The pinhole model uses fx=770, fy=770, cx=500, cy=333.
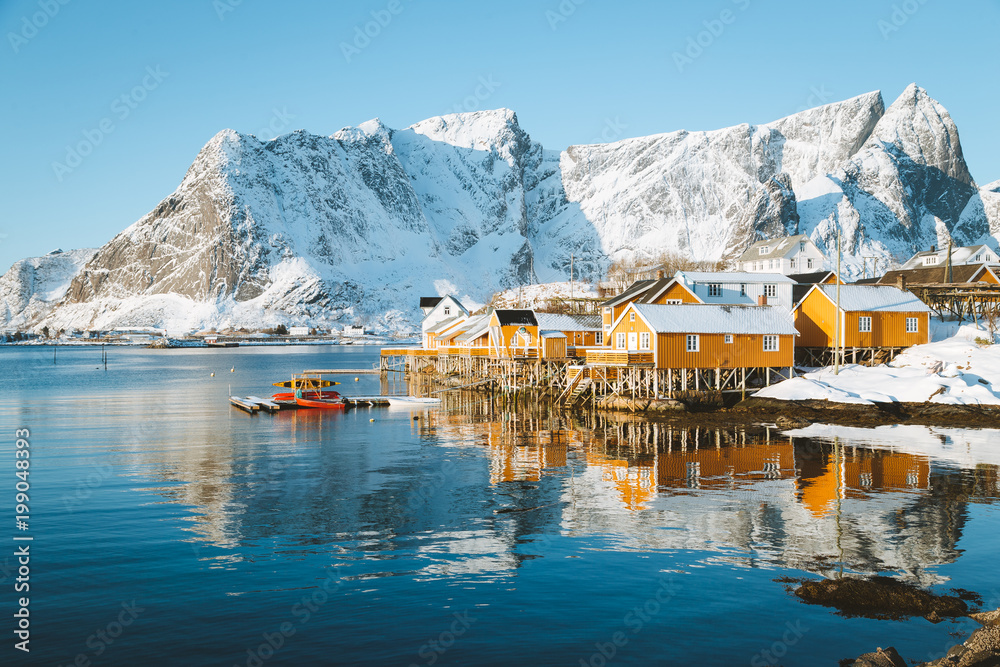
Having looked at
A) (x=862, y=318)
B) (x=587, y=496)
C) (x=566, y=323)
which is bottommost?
(x=587, y=496)

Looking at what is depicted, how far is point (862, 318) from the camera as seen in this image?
53.3 m

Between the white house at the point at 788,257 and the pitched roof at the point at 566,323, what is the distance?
36.7 m

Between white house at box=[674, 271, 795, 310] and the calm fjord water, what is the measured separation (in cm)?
2054

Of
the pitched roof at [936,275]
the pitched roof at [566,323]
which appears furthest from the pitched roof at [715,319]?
the pitched roof at [936,275]

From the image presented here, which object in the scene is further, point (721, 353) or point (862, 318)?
point (862, 318)

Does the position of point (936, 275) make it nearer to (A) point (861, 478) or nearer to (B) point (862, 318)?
(B) point (862, 318)

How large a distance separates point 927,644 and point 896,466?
17.6 metres

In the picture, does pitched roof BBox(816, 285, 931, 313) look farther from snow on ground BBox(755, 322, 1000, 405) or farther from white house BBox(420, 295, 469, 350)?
white house BBox(420, 295, 469, 350)

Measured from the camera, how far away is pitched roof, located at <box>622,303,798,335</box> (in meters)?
48.2

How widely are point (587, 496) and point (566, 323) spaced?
4119 cm

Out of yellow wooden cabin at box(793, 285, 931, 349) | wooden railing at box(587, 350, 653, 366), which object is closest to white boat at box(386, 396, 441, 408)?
wooden railing at box(587, 350, 653, 366)

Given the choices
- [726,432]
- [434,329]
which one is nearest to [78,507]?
[726,432]

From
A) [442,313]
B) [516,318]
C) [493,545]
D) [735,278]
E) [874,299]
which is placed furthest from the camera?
[442,313]

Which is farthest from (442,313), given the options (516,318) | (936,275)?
(936,275)
